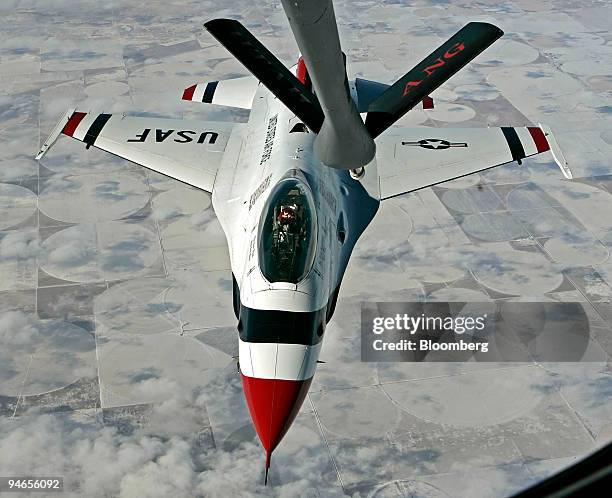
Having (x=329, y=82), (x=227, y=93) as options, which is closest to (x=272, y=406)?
(x=329, y=82)

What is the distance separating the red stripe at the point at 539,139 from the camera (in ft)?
71.9

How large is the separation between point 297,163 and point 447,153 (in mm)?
6573

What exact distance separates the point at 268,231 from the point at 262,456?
508 centimetres

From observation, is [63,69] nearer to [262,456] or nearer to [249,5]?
[249,5]

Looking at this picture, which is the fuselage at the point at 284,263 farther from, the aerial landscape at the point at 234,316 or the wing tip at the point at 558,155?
the wing tip at the point at 558,155

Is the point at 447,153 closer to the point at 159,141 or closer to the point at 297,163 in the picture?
the point at 297,163

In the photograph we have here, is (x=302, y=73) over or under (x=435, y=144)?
over

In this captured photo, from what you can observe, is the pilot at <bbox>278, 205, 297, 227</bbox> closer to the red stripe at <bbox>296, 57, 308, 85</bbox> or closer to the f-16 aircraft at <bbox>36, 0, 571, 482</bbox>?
the f-16 aircraft at <bbox>36, 0, 571, 482</bbox>

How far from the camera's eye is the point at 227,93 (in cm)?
2681

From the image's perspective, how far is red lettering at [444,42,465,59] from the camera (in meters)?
16.1

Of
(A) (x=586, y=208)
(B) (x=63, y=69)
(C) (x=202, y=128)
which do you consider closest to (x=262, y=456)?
(C) (x=202, y=128)

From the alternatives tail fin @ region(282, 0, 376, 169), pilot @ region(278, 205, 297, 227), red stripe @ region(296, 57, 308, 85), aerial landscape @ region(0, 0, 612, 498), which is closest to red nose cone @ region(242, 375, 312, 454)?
aerial landscape @ region(0, 0, 612, 498)

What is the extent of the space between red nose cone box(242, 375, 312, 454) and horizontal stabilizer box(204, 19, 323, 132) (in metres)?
5.18

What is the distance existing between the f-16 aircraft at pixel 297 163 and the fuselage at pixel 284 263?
1.1 inches
